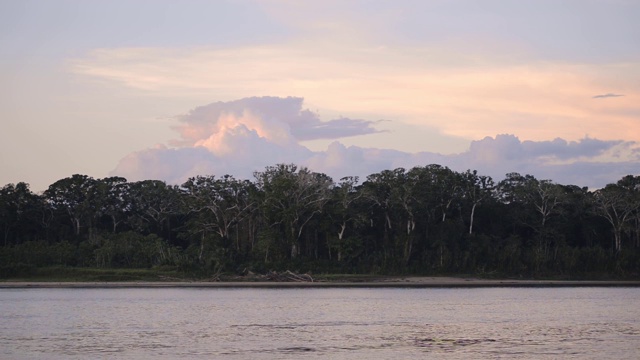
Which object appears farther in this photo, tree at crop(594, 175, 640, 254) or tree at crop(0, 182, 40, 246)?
tree at crop(0, 182, 40, 246)

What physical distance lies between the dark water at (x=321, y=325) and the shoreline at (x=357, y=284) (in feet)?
21.6

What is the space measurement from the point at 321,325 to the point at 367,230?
5064 centimetres

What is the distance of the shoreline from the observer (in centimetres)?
8684

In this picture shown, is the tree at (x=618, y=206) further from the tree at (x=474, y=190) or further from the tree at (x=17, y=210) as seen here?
the tree at (x=17, y=210)

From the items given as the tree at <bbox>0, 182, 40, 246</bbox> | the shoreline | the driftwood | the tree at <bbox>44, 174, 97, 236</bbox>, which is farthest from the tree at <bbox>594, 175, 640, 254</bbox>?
the tree at <bbox>0, 182, 40, 246</bbox>

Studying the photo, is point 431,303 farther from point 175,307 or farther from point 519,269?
point 519,269

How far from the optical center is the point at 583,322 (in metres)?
51.2

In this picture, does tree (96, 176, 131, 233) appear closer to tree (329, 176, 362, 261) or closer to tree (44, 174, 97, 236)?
tree (44, 174, 97, 236)

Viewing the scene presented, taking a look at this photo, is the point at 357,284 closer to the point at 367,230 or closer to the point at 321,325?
the point at 367,230

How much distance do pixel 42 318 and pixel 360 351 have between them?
965 inches

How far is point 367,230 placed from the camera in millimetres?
99625

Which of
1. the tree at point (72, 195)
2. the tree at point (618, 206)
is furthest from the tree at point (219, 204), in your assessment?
the tree at point (618, 206)

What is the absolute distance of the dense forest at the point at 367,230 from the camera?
94250 mm

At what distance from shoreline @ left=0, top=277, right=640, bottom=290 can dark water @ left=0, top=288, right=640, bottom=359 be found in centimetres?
658
